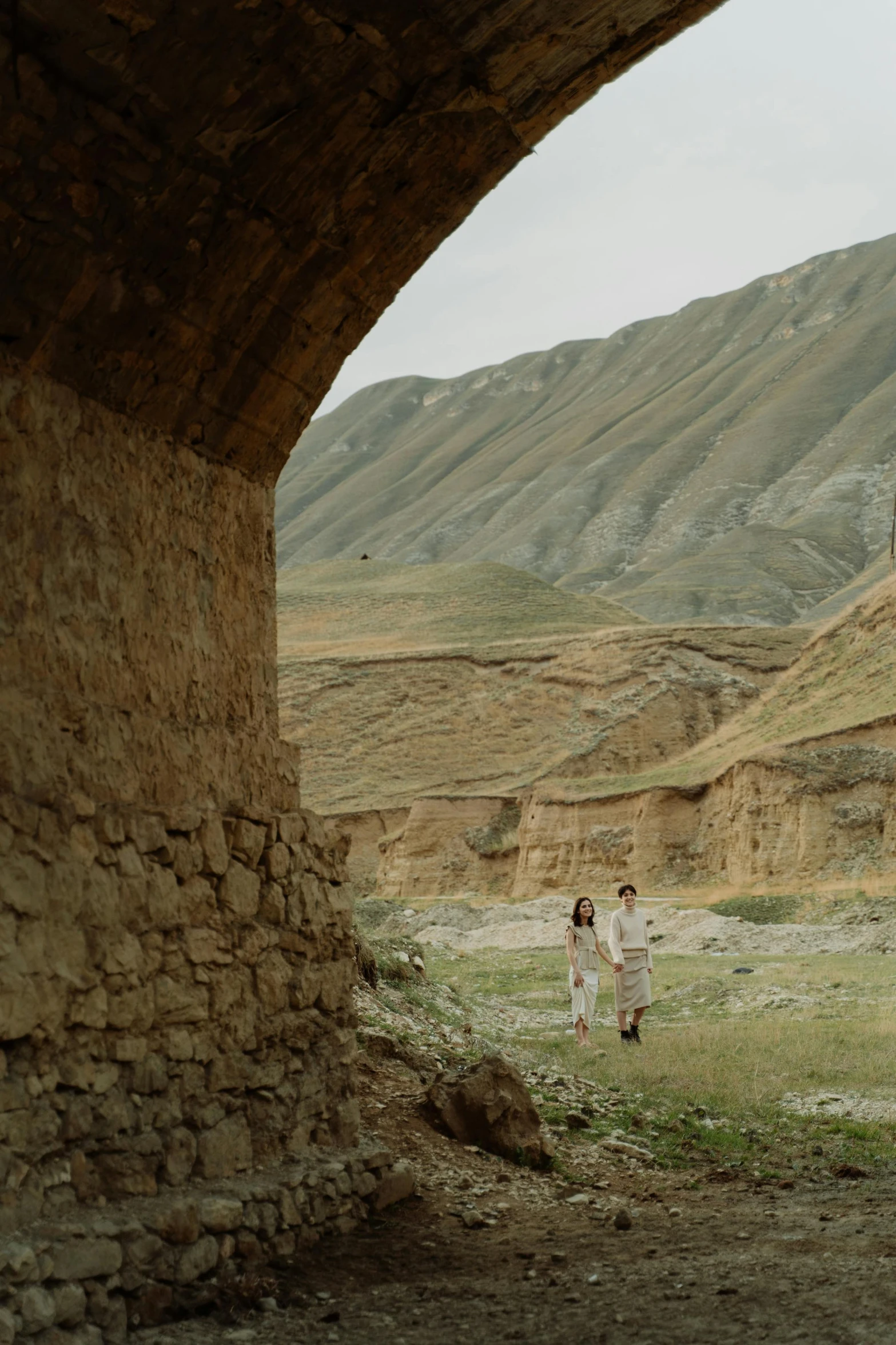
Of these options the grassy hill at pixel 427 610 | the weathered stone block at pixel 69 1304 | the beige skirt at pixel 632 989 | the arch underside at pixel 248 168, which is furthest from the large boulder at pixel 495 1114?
the grassy hill at pixel 427 610

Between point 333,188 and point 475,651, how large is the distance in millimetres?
51313

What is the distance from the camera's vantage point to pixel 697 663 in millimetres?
51594

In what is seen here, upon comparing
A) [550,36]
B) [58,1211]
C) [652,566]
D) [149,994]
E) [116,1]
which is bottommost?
[58,1211]

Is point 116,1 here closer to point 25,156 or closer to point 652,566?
point 25,156

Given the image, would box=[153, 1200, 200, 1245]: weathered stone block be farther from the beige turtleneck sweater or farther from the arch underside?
the beige turtleneck sweater

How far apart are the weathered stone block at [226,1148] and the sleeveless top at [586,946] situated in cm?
675

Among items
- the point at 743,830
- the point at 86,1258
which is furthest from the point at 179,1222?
the point at 743,830

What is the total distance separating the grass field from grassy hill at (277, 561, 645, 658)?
4206cm

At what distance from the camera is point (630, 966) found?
11.9 meters

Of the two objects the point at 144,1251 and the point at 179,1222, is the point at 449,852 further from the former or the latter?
the point at 144,1251

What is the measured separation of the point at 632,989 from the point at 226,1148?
7.19 meters

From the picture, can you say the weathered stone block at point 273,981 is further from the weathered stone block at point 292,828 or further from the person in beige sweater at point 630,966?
the person in beige sweater at point 630,966

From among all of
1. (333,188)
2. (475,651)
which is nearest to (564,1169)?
(333,188)

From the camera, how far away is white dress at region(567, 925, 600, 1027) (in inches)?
447
